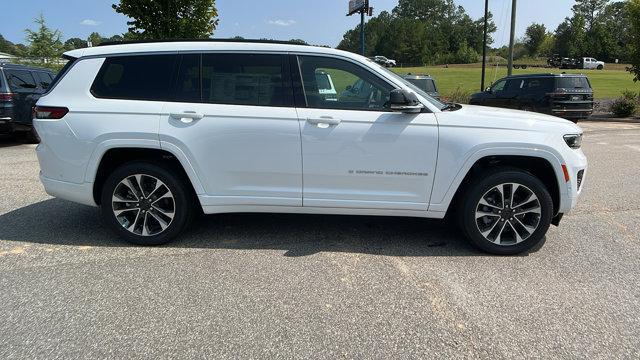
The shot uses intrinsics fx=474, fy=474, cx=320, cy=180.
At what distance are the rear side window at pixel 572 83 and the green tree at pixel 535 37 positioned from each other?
387 ft

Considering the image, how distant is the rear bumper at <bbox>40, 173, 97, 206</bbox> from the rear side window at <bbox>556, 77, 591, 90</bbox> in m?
14.4

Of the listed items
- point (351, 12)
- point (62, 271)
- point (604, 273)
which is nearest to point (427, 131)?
point (604, 273)

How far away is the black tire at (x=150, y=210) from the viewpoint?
4426 millimetres

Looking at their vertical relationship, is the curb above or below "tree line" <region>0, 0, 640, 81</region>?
below

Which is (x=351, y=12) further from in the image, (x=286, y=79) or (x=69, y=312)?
(x=69, y=312)

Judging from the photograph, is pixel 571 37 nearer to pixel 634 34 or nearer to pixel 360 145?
pixel 634 34

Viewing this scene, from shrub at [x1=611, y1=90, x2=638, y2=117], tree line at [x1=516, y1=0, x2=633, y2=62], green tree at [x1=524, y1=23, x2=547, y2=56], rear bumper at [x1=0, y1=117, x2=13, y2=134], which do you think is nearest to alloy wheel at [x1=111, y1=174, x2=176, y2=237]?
rear bumper at [x1=0, y1=117, x2=13, y2=134]

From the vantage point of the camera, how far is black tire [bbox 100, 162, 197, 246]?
174 inches

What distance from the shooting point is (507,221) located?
436 cm

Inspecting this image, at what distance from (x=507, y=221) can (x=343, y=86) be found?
196 cm

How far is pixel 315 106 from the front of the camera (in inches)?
168

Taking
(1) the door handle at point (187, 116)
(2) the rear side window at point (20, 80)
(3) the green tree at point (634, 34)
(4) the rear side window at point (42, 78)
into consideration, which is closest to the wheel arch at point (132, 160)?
(1) the door handle at point (187, 116)

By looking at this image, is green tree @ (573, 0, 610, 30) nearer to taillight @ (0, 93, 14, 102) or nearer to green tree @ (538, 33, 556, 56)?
green tree @ (538, 33, 556, 56)

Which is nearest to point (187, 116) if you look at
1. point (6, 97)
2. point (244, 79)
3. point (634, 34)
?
point (244, 79)
